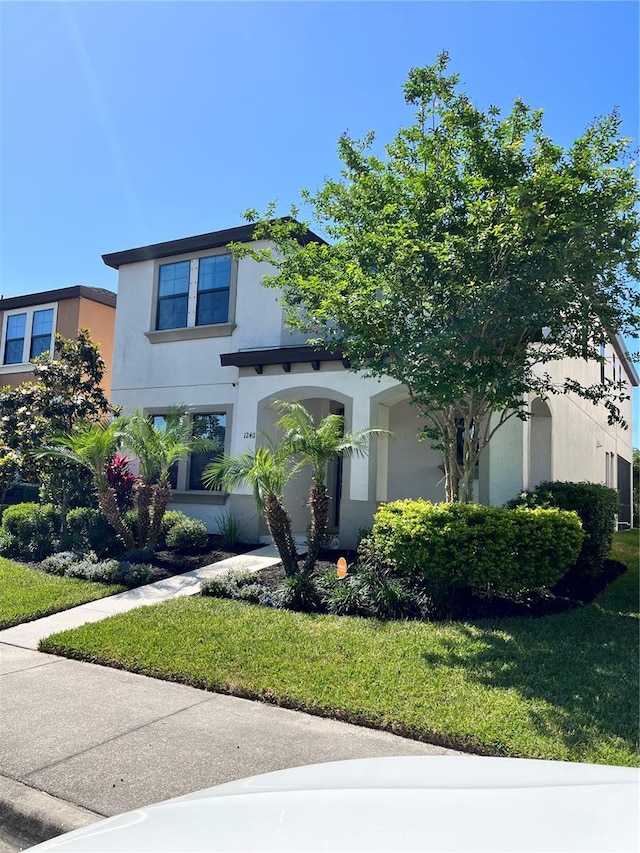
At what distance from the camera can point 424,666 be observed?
19.7 ft

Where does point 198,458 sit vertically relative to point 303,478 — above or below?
above

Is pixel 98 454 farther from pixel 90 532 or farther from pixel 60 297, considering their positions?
pixel 60 297

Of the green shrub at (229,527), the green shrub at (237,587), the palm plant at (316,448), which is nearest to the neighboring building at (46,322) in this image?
the green shrub at (229,527)

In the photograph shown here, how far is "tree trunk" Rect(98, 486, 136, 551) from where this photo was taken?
1142 cm

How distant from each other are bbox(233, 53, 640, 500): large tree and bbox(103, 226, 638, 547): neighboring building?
369 centimetres

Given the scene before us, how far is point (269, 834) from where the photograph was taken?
6.30 feet

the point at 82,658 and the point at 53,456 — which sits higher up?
the point at 53,456

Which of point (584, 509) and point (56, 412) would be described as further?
point (56, 412)

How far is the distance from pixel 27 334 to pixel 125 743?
740 inches

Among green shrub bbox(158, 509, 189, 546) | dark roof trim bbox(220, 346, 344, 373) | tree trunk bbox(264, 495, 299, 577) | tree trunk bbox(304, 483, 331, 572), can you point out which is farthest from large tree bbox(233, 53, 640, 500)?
green shrub bbox(158, 509, 189, 546)

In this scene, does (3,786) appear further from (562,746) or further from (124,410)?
(124,410)

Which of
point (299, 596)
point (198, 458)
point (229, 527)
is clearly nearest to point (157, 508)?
point (229, 527)

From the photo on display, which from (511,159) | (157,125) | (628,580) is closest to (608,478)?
(628,580)

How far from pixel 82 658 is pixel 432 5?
8.72 meters
